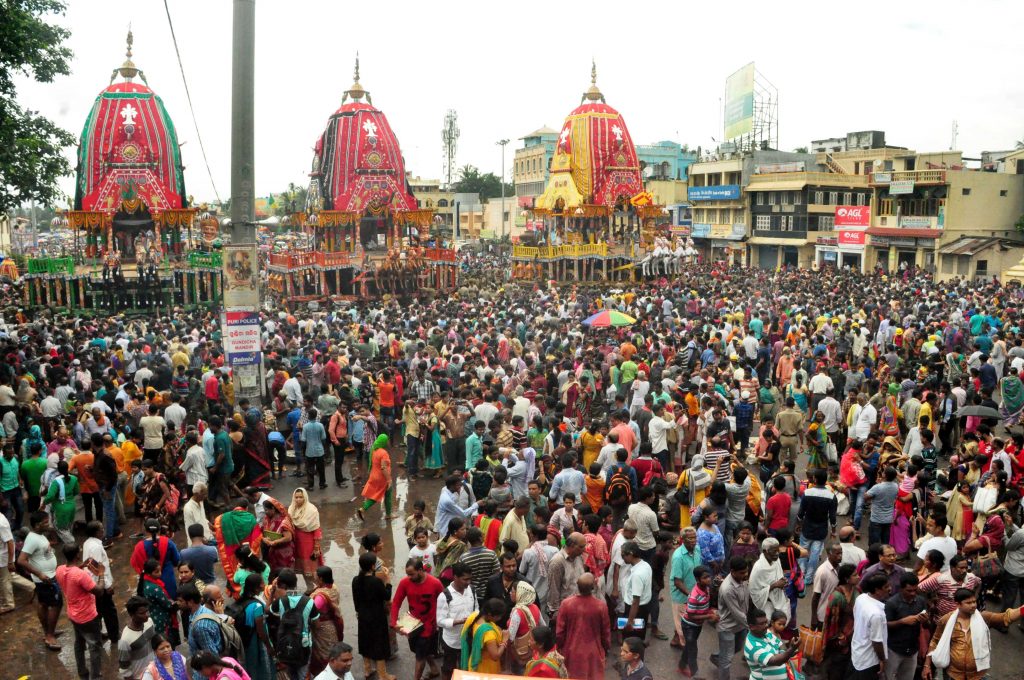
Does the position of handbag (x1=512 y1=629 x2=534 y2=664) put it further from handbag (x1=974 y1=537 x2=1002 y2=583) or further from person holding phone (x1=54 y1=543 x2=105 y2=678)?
handbag (x1=974 y1=537 x2=1002 y2=583)

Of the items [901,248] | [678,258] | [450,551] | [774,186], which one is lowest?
[450,551]

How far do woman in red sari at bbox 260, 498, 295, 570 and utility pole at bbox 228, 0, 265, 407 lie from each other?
13.5 feet

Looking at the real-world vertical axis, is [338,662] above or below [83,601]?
above

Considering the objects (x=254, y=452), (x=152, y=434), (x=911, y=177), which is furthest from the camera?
(x=911, y=177)

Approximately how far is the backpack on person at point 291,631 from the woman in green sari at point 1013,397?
395 inches

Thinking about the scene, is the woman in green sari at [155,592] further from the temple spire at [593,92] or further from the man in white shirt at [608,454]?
the temple spire at [593,92]

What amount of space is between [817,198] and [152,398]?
3792 centimetres

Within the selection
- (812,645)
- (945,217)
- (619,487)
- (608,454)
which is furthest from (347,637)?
(945,217)

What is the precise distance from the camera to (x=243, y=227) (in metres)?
10.6

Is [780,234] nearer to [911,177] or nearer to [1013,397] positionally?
[911,177]

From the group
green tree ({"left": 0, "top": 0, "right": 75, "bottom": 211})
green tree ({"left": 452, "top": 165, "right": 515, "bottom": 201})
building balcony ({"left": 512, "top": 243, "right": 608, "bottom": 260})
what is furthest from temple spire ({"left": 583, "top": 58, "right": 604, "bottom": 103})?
green tree ({"left": 452, "top": 165, "right": 515, "bottom": 201})

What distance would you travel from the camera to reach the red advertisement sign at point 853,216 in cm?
3844

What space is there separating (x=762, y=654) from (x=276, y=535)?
394 cm

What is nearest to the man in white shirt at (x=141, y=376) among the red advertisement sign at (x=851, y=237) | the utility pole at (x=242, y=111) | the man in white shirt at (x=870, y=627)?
the utility pole at (x=242, y=111)
